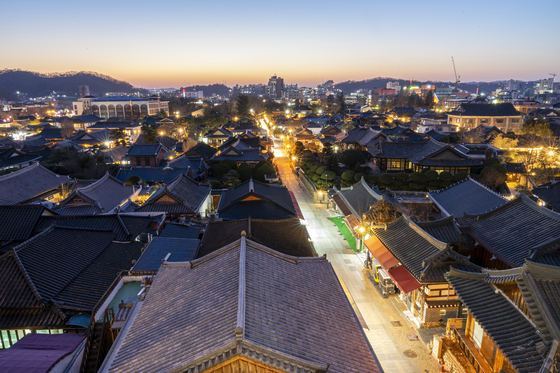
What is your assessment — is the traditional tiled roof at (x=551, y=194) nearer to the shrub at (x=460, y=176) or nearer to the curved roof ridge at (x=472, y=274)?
the shrub at (x=460, y=176)

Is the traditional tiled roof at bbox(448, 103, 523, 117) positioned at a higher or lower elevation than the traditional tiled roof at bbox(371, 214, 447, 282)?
higher

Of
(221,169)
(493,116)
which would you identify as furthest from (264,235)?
(493,116)

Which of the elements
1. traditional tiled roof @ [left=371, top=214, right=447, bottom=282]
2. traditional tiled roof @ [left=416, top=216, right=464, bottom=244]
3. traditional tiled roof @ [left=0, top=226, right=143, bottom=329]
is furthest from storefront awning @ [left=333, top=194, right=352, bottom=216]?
traditional tiled roof @ [left=0, top=226, right=143, bottom=329]

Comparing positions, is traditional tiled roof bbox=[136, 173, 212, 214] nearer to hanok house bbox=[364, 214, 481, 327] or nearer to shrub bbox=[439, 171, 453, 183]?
hanok house bbox=[364, 214, 481, 327]

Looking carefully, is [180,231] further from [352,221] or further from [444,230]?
[444,230]

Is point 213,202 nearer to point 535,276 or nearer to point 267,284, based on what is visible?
point 267,284
